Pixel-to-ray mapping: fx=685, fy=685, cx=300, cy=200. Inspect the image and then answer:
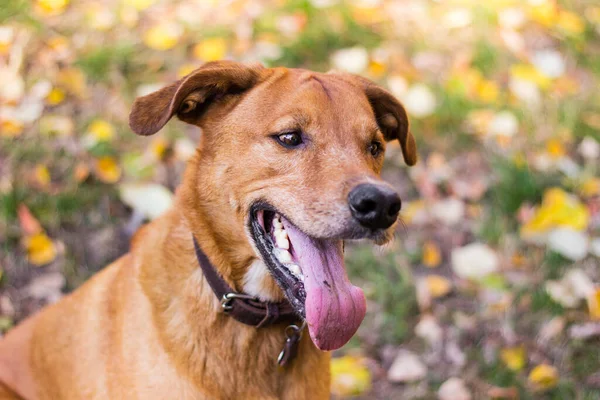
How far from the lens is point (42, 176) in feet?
16.2

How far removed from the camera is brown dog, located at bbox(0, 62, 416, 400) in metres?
2.87

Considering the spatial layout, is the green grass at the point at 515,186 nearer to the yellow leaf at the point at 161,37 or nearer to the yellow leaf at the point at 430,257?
the yellow leaf at the point at 430,257

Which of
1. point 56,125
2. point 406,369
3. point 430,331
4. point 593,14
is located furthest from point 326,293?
point 593,14

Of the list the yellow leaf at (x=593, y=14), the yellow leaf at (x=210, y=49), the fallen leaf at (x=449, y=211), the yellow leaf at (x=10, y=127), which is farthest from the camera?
the yellow leaf at (x=593, y=14)

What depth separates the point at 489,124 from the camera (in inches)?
232

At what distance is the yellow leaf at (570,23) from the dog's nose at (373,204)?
4809 mm

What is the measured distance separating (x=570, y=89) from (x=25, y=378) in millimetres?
5120

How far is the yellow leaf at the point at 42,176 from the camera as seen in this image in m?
4.93

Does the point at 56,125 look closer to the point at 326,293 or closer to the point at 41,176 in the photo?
the point at 41,176

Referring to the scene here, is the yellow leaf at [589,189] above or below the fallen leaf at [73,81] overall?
below

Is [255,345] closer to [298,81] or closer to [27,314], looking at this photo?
[298,81]

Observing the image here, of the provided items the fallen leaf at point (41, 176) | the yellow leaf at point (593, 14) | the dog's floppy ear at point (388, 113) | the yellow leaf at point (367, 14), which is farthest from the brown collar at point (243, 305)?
the yellow leaf at point (593, 14)

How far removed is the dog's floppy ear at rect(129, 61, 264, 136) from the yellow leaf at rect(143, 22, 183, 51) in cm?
286

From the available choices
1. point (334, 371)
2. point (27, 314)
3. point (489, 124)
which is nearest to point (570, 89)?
point (489, 124)
